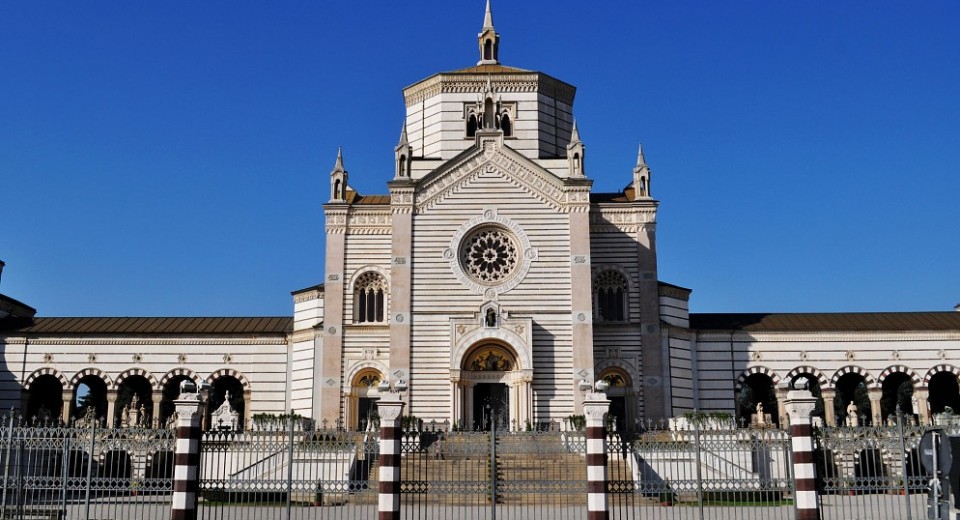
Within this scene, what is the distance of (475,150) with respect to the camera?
3966 cm

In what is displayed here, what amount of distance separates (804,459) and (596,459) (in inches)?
160

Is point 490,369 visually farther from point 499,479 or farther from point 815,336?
point 499,479

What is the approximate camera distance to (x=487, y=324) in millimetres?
37531

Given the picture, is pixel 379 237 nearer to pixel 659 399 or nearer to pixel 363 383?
pixel 363 383

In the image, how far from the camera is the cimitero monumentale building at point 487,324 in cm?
3759

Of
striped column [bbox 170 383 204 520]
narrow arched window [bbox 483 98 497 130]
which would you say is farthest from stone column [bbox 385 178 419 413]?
striped column [bbox 170 383 204 520]

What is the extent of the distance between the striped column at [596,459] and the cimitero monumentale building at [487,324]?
16095mm

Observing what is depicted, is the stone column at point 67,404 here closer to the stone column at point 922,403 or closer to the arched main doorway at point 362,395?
the arched main doorway at point 362,395

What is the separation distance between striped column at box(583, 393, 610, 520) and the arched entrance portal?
17347 millimetres

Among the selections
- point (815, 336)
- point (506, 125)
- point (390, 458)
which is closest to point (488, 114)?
point (506, 125)

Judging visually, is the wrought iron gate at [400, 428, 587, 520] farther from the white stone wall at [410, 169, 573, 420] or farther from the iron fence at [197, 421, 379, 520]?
the white stone wall at [410, 169, 573, 420]

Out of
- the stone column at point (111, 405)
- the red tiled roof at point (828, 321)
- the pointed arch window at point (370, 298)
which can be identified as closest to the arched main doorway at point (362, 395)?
the pointed arch window at point (370, 298)

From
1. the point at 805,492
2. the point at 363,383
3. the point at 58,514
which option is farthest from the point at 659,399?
the point at 58,514

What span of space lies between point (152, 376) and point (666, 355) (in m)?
21.8
